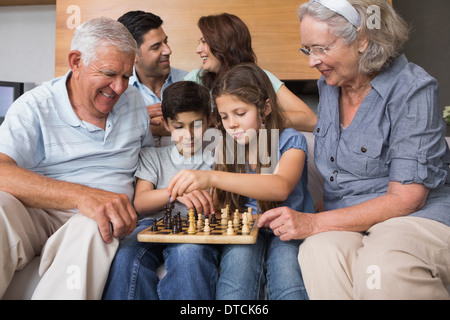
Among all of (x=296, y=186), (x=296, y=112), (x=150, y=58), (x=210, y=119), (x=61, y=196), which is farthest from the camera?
(x=150, y=58)

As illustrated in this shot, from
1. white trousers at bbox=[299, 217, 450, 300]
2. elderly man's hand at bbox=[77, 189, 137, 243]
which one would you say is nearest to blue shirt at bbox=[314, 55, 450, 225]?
white trousers at bbox=[299, 217, 450, 300]

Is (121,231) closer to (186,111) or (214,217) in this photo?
(214,217)

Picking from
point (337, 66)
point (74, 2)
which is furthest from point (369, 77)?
point (74, 2)

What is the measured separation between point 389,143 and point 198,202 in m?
0.74

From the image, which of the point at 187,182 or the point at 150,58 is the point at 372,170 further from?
the point at 150,58

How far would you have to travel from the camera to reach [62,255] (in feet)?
4.55

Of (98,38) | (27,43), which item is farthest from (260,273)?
(27,43)

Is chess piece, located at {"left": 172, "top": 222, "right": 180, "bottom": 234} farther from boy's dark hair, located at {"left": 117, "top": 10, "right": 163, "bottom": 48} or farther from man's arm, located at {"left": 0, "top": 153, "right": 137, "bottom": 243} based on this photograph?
boy's dark hair, located at {"left": 117, "top": 10, "right": 163, "bottom": 48}

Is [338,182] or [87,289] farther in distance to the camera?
[338,182]

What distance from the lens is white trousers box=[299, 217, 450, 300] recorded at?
1.26 meters

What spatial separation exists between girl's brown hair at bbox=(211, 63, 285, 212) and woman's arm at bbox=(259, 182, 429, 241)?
332 mm

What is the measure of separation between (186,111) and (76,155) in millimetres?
539

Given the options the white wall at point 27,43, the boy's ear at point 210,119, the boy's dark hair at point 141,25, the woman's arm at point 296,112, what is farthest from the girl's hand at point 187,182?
the white wall at point 27,43

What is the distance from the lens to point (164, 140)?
91.3 inches
